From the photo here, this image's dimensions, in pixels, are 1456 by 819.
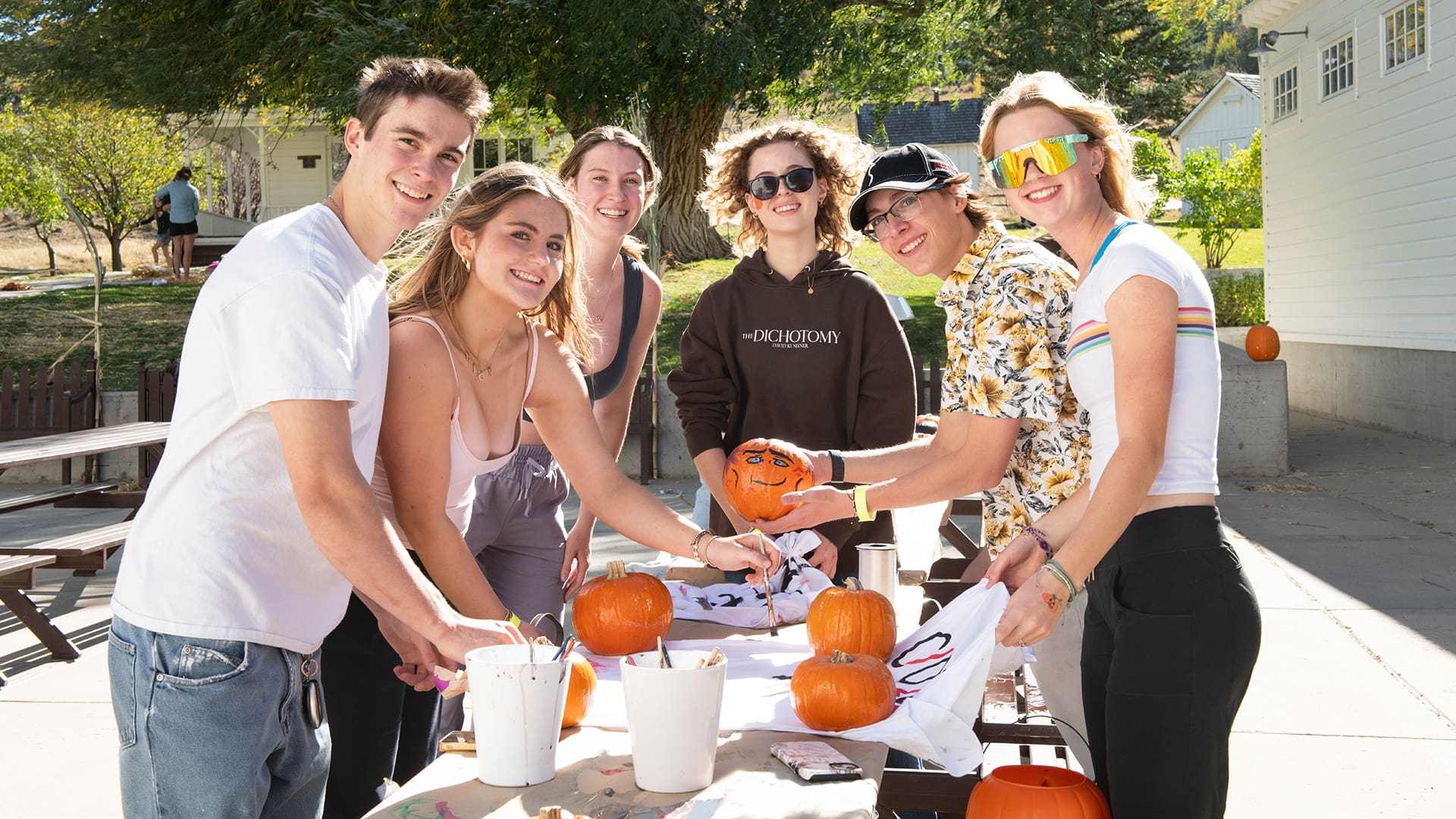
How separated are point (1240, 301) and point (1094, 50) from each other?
5508 millimetres

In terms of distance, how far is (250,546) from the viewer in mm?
2090

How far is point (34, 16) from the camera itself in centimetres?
1730

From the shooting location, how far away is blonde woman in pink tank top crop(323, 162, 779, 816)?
8.59 ft

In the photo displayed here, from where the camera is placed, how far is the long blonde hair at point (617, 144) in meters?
4.25

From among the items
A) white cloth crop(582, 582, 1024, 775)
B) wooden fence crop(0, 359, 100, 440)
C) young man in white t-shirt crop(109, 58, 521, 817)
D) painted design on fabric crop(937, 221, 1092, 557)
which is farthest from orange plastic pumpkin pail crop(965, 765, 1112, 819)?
wooden fence crop(0, 359, 100, 440)

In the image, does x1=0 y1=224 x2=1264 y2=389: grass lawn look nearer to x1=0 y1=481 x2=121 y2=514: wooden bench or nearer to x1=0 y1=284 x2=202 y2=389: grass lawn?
x1=0 y1=284 x2=202 y2=389: grass lawn

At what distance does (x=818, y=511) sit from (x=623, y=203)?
4.72 ft

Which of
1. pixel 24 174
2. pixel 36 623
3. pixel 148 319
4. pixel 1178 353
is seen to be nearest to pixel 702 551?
pixel 1178 353

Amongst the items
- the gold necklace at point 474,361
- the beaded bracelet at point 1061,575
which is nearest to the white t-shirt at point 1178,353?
the beaded bracelet at point 1061,575

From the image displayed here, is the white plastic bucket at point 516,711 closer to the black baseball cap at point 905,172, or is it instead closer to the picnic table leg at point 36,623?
the black baseball cap at point 905,172

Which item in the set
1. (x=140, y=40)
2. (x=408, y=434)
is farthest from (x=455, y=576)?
(x=140, y=40)

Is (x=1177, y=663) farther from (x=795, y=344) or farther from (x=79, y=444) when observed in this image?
(x=79, y=444)

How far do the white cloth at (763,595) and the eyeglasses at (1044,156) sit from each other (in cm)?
124

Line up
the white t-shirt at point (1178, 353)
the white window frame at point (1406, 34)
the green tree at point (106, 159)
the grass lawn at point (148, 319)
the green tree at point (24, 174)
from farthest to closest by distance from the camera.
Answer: the green tree at point (106, 159) → the green tree at point (24, 174) → the grass lawn at point (148, 319) → the white window frame at point (1406, 34) → the white t-shirt at point (1178, 353)
